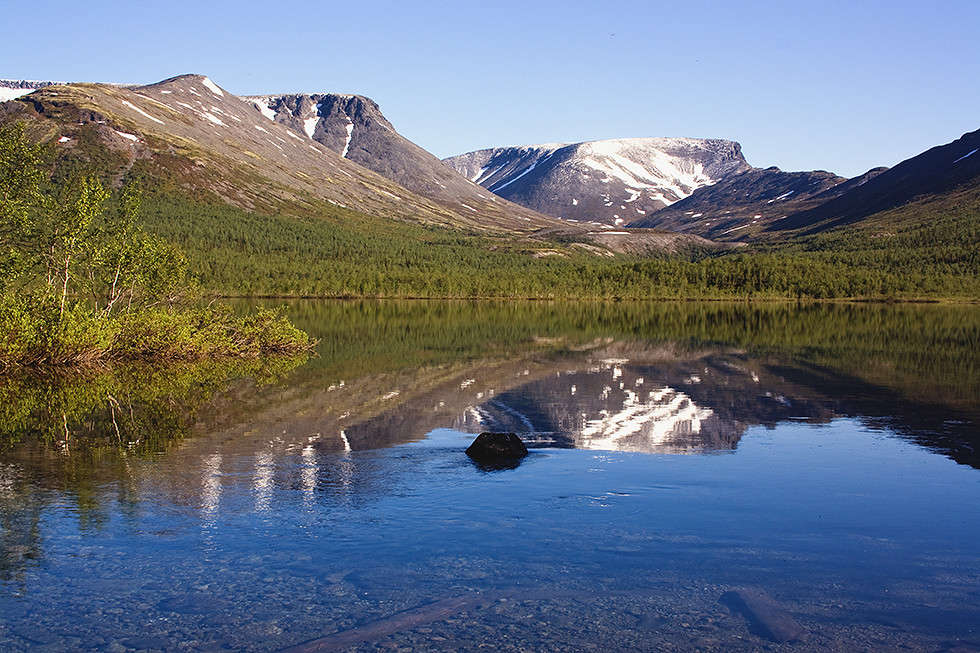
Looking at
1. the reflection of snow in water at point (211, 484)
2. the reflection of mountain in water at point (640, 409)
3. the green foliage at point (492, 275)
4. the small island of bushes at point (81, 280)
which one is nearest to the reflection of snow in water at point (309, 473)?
the reflection of snow in water at point (211, 484)

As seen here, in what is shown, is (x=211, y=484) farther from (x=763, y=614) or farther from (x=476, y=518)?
(x=763, y=614)

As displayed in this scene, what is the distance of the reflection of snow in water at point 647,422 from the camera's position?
24.5 meters

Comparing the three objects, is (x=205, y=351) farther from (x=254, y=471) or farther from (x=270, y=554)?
(x=270, y=554)

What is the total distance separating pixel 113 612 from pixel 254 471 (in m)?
8.18

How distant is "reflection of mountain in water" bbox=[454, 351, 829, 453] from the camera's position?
24.9 m

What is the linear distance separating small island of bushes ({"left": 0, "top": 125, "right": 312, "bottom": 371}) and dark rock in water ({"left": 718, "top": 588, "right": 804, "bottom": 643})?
102 feet

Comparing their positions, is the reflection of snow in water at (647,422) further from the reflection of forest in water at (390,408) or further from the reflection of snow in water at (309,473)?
the reflection of snow in water at (309,473)

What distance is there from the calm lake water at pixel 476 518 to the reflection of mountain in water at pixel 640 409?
0.62ft

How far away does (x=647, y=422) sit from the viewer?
90.4 ft

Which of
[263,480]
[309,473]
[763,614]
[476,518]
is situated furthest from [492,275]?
[763,614]

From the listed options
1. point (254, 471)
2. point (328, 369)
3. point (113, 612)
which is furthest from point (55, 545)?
point (328, 369)

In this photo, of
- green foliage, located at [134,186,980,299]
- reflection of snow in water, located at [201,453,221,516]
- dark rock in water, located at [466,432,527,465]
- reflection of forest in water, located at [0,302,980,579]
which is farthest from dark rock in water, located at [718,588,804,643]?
green foliage, located at [134,186,980,299]

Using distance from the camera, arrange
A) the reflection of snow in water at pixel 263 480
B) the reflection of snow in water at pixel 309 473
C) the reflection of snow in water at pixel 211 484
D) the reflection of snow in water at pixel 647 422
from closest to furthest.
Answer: the reflection of snow in water at pixel 211 484 < the reflection of snow in water at pixel 263 480 < the reflection of snow in water at pixel 309 473 < the reflection of snow in water at pixel 647 422

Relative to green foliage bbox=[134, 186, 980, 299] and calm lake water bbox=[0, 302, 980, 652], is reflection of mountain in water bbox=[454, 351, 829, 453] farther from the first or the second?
green foliage bbox=[134, 186, 980, 299]
